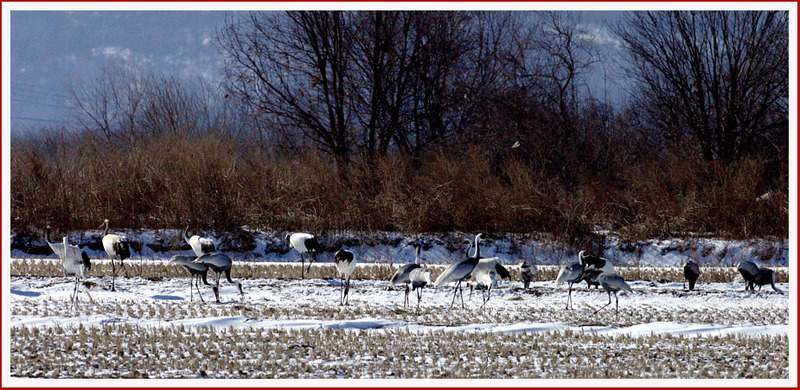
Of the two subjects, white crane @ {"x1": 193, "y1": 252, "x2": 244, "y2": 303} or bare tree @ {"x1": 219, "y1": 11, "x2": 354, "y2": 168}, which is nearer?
white crane @ {"x1": 193, "y1": 252, "x2": 244, "y2": 303}

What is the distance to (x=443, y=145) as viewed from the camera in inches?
1143

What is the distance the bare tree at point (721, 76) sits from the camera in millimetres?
26516

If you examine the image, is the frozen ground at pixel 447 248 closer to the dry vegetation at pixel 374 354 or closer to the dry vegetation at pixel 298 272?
the dry vegetation at pixel 298 272

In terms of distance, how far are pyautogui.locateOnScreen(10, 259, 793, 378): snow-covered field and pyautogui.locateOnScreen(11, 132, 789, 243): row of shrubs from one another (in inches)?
338

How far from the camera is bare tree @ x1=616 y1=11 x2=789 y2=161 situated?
26516 mm

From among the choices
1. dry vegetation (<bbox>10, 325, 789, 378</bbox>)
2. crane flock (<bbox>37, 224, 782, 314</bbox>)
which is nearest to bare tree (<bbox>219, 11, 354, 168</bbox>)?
crane flock (<bbox>37, 224, 782, 314</bbox>)

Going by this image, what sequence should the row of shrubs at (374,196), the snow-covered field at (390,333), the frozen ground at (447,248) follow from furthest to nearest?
the row of shrubs at (374,196), the frozen ground at (447,248), the snow-covered field at (390,333)

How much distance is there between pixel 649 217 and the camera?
22.0m

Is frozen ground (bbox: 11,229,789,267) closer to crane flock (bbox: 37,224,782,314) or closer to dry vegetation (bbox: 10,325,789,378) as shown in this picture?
crane flock (bbox: 37,224,782,314)

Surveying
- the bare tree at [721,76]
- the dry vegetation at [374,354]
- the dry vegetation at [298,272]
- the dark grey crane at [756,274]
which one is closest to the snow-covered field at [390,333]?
the dry vegetation at [374,354]

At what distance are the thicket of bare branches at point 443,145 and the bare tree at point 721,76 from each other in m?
0.07

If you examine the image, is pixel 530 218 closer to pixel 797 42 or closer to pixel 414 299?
pixel 414 299

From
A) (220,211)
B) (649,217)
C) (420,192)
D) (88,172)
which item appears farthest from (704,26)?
(88,172)

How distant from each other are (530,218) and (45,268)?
12.9m
